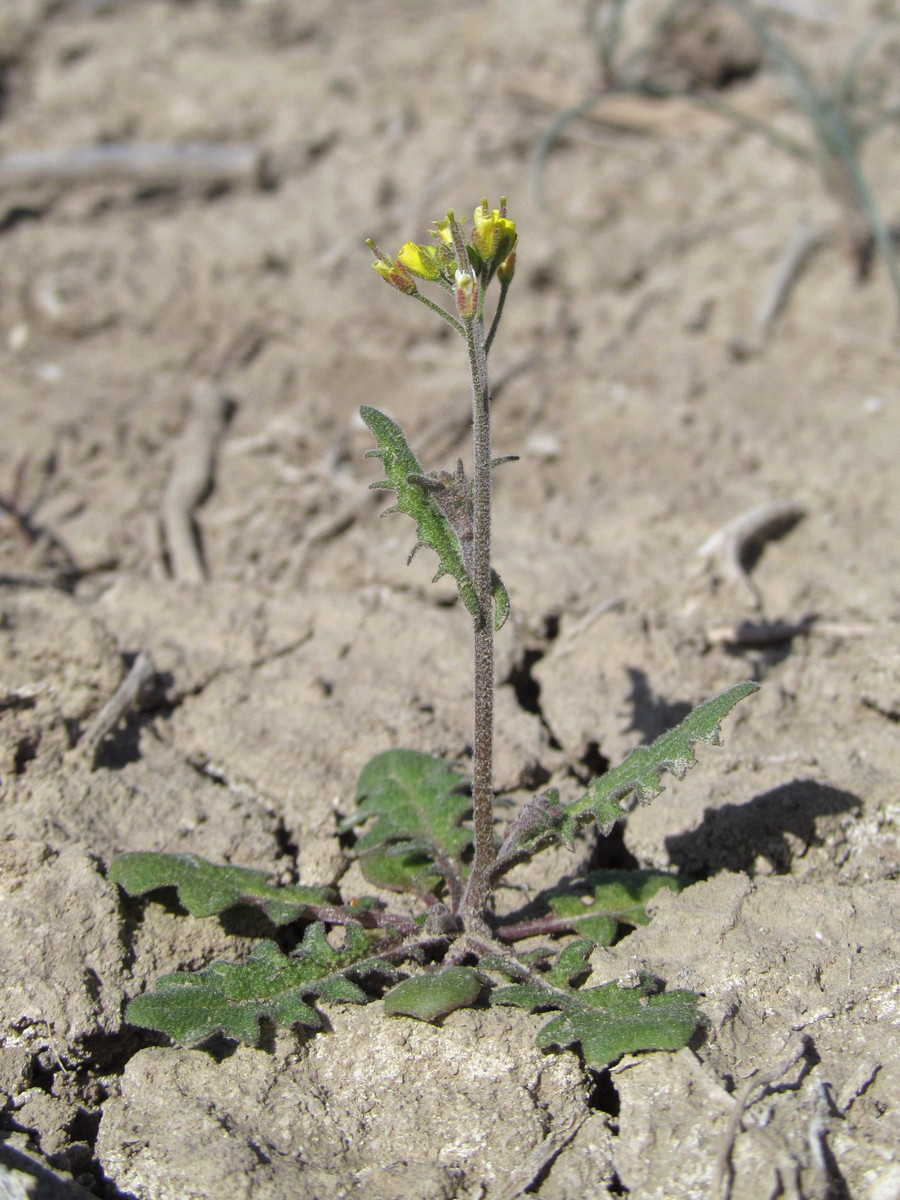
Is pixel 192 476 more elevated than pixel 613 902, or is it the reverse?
pixel 192 476

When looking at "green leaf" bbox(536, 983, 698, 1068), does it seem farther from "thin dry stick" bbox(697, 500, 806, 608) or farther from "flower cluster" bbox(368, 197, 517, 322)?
"thin dry stick" bbox(697, 500, 806, 608)

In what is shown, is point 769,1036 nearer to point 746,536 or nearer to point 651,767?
point 651,767

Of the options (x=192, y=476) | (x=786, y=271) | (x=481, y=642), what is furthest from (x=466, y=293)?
(x=786, y=271)

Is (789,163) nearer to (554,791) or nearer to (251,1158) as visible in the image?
(554,791)

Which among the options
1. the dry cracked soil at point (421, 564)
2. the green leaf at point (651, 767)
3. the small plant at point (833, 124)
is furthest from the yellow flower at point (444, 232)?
the small plant at point (833, 124)

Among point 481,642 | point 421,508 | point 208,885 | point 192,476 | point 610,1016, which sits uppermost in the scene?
point 421,508

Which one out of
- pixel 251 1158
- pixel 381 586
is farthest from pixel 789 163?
pixel 251 1158

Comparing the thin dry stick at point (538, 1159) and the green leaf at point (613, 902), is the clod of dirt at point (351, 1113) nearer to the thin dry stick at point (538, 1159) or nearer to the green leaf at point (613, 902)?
the thin dry stick at point (538, 1159)

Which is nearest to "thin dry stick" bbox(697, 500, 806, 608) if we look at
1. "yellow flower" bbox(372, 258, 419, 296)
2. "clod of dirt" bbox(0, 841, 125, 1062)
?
"yellow flower" bbox(372, 258, 419, 296)
